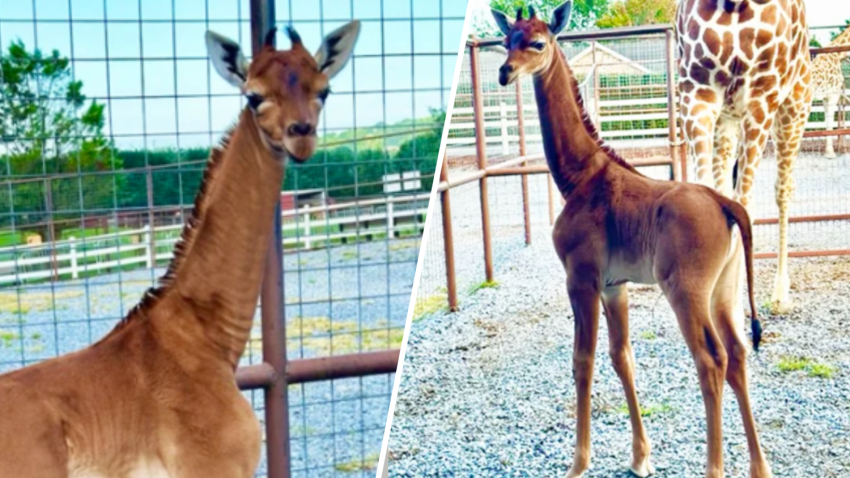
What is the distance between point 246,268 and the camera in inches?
89.4

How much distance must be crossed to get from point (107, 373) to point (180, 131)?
751mm

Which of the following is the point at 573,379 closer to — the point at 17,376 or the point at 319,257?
the point at 319,257

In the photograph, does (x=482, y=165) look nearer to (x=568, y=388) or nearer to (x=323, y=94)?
(x=568, y=388)

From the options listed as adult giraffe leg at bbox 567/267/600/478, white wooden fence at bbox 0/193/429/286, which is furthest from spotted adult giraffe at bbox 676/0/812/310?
white wooden fence at bbox 0/193/429/286

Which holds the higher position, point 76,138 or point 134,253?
point 76,138

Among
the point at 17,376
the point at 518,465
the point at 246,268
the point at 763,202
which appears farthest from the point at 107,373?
the point at 763,202

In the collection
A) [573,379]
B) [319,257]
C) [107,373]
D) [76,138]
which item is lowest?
[573,379]

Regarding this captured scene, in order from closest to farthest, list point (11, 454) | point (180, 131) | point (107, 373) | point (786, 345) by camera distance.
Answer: point (11, 454), point (107, 373), point (180, 131), point (786, 345)

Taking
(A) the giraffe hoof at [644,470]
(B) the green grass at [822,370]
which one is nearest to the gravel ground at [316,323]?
(A) the giraffe hoof at [644,470]

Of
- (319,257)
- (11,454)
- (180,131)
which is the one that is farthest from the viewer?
(319,257)

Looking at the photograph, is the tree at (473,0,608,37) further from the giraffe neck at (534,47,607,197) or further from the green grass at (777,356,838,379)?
the green grass at (777,356,838,379)

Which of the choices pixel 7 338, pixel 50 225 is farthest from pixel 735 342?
pixel 7 338

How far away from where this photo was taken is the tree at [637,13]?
2.91 metres

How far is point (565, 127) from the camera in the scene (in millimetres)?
2865
